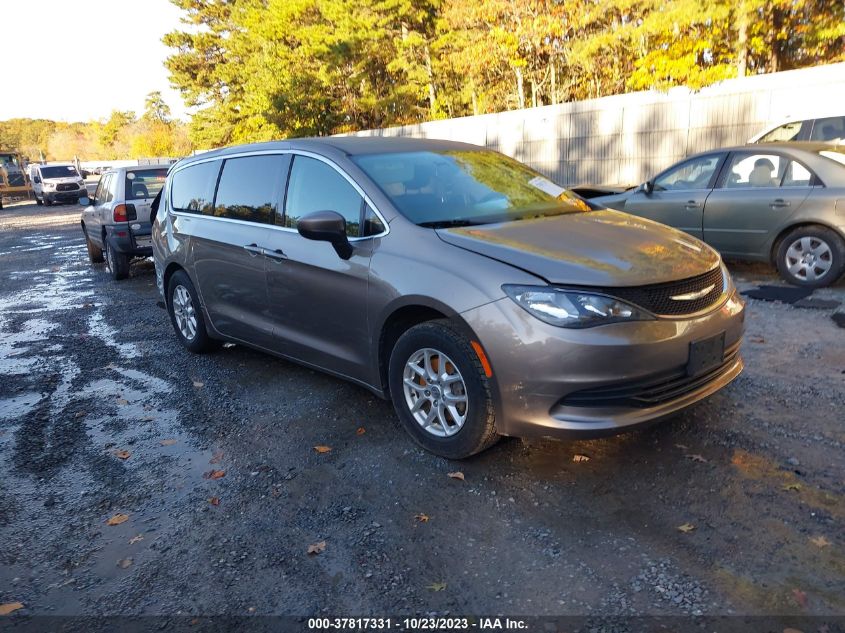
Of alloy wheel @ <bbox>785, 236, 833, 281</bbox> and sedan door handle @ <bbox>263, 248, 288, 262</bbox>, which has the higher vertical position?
sedan door handle @ <bbox>263, 248, 288, 262</bbox>

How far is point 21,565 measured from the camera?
3.07 metres

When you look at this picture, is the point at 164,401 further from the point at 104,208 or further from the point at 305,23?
the point at 305,23

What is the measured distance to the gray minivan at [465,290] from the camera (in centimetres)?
320

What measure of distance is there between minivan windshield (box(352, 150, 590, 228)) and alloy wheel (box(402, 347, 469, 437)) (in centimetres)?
79

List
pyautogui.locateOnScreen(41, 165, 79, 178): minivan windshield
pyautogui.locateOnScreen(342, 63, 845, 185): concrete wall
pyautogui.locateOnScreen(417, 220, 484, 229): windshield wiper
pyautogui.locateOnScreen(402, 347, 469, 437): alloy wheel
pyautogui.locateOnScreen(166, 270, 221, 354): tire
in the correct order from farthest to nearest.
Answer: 1. pyautogui.locateOnScreen(41, 165, 79, 178): minivan windshield
2. pyautogui.locateOnScreen(342, 63, 845, 185): concrete wall
3. pyautogui.locateOnScreen(166, 270, 221, 354): tire
4. pyautogui.locateOnScreen(417, 220, 484, 229): windshield wiper
5. pyautogui.locateOnScreen(402, 347, 469, 437): alloy wheel

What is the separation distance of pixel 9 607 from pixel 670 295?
3291mm

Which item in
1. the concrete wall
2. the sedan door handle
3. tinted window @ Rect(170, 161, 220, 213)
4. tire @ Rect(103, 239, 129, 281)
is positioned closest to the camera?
the sedan door handle

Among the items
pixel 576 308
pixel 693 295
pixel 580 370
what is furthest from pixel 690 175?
pixel 580 370

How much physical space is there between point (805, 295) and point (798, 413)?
3.31 m

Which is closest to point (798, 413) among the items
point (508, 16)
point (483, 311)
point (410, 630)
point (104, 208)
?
point (483, 311)

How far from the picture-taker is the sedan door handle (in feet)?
14.8

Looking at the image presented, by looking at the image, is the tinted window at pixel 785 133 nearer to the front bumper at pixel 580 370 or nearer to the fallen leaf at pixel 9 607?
the front bumper at pixel 580 370

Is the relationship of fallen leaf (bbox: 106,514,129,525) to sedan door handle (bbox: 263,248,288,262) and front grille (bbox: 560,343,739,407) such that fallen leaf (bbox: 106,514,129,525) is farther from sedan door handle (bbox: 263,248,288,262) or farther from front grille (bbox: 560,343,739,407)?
front grille (bbox: 560,343,739,407)

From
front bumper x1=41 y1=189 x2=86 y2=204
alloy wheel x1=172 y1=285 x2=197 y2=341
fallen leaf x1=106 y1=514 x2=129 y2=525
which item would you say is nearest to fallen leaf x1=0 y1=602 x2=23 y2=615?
fallen leaf x1=106 y1=514 x2=129 y2=525
